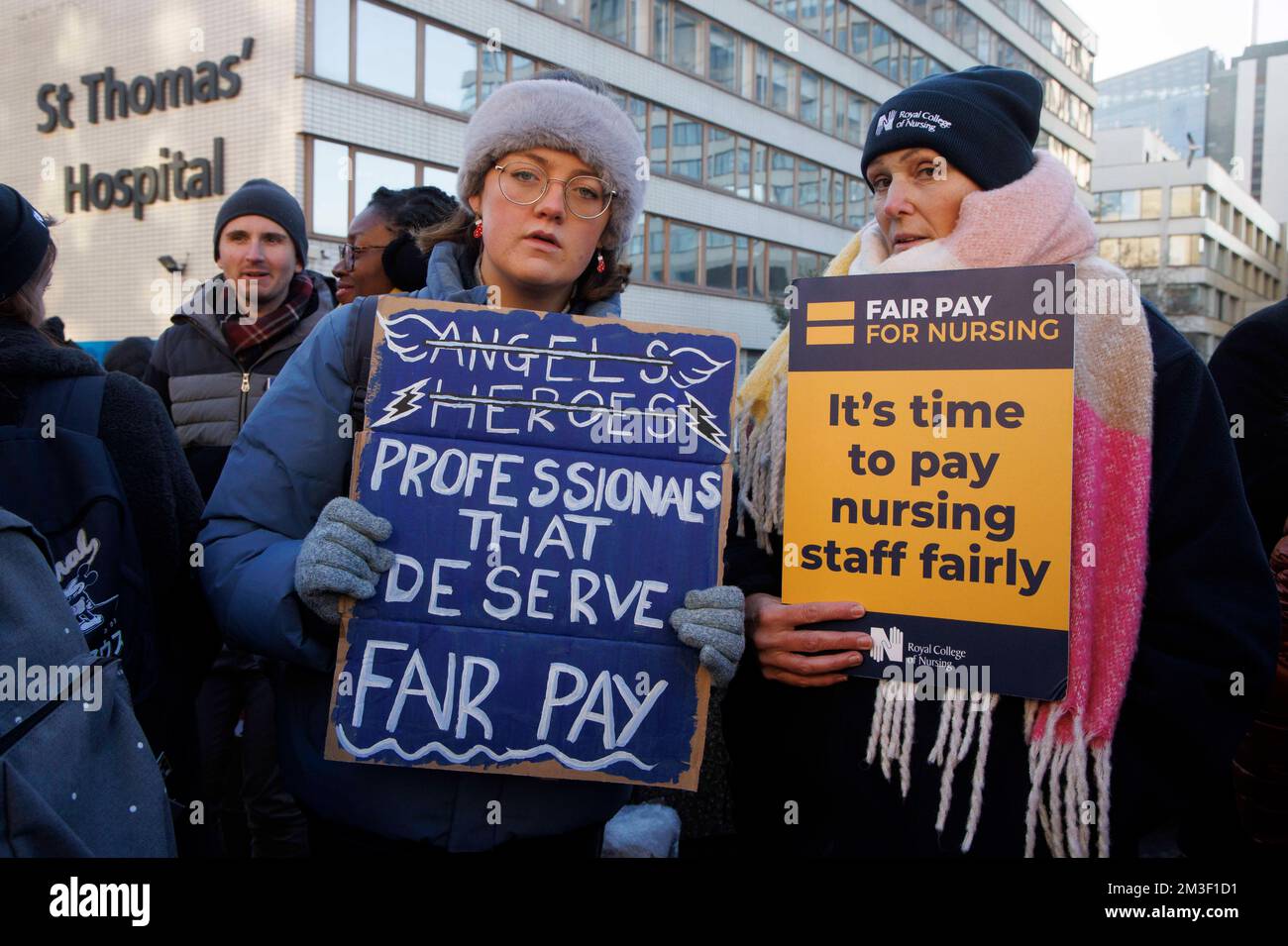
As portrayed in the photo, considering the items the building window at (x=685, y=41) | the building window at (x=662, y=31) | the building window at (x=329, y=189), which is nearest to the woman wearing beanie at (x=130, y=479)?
the building window at (x=329, y=189)

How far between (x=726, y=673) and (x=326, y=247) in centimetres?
1586

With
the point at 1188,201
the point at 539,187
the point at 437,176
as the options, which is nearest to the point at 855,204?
the point at 437,176

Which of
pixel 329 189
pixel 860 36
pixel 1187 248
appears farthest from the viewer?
pixel 1187 248

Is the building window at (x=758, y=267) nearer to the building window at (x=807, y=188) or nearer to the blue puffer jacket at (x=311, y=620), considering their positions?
the building window at (x=807, y=188)

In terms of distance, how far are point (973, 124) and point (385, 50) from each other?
17309 millimetres

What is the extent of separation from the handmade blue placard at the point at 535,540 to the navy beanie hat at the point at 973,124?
630mm

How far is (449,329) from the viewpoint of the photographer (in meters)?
1.83

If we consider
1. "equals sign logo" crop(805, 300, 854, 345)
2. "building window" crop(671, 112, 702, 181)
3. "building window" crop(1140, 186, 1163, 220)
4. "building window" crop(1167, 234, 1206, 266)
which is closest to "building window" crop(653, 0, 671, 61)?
"building window" crop(671, 112, 702, 181)

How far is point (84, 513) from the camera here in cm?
184

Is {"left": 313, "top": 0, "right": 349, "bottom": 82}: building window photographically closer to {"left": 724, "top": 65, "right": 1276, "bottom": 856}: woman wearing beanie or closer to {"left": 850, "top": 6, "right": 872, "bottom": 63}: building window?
{"left": 724, "top": 65, "right": 1276, "bottom": 856}: woman wearing beanie

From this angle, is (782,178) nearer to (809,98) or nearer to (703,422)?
(809,98)

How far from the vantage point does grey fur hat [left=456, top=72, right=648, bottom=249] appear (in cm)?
207
